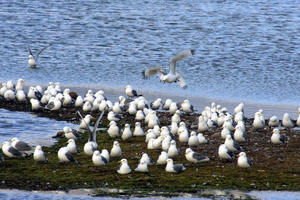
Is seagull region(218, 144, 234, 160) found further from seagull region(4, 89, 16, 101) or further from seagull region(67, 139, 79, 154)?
seagull region(4, 89, 16, 101)

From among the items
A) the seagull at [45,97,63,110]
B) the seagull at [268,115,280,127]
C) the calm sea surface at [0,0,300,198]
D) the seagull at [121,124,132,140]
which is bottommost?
the calm sea surface at [0,0,300,198]

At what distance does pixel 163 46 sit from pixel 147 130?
2041 centimetres

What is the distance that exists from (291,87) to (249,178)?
15669 mm

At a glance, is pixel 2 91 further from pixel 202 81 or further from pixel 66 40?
pixel 66 40

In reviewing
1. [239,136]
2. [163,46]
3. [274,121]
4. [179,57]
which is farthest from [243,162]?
[163,46]

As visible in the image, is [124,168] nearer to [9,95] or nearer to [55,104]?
[55,104]

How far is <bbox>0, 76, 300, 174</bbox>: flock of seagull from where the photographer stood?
1214 centimetres

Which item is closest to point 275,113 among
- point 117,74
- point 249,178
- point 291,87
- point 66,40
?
point 291,87

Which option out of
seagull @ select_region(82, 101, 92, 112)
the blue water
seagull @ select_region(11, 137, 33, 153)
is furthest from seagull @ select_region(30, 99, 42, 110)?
the blue water

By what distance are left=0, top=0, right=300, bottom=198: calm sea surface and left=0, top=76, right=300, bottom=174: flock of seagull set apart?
2.33m

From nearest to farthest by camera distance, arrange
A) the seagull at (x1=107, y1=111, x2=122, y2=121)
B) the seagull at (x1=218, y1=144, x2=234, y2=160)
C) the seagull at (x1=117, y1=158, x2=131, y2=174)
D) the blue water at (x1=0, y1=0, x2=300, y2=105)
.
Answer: the seagull at (x1=117, y1=158, x2=131, y2=174) → the seagull at (x1=218, y1=144, x2=234, y2=160) → the seagull at (x1=107, y1=111, x2=122, y2=121) → the blue water at (x1=0, y1=0, x2=300, y2=105)

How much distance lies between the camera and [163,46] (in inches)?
1426

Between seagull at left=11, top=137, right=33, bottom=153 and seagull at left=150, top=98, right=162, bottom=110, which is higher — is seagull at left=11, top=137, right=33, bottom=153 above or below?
above

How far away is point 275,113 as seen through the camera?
785 inches
